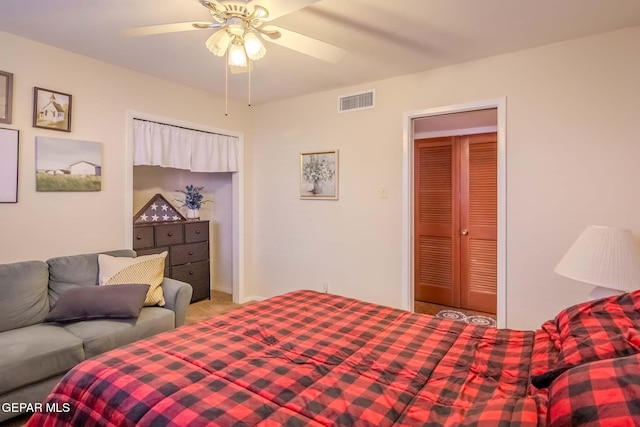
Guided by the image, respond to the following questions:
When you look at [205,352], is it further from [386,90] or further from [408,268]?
[386,90]

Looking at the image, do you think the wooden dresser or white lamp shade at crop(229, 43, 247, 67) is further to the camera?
the wooden dresser

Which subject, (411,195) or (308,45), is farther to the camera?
(411,195)

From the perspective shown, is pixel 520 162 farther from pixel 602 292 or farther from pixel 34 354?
pixel 34 354

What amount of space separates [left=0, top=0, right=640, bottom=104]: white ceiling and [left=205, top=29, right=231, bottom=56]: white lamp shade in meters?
0.31

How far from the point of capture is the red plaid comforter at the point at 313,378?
1085 mm

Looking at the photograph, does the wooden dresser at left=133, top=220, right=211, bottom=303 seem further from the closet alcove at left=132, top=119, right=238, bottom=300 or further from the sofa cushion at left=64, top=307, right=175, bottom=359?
the sofa cushion at left=64, top=307, right=175, bottom=359

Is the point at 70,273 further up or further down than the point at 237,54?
further down

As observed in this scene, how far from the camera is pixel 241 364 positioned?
1401mm

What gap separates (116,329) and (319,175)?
236cm

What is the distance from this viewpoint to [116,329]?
2.30m

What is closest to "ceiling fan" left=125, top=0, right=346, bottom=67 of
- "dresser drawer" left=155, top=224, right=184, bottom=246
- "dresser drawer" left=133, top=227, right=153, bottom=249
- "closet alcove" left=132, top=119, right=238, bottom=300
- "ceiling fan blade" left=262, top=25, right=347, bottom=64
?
"ceiling fan blade" left=262, top=25, right=347, bottom=64

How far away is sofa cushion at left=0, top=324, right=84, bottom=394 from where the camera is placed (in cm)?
185

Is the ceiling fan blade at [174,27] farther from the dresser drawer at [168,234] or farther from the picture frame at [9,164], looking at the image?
the dresser drawer at [168,234]

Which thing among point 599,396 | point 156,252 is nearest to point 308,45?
point 599,396
